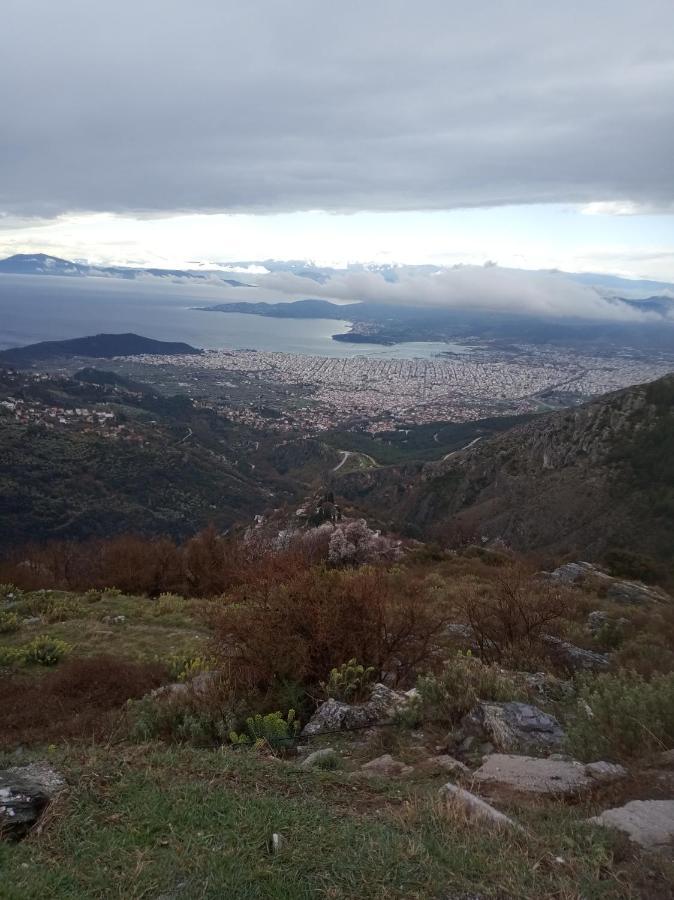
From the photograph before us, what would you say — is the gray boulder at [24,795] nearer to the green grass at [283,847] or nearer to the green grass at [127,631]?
the green grass at [283,847]

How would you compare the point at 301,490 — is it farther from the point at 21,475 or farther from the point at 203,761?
the point at 203,761

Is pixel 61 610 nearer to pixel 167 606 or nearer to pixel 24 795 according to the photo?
pixel 167 606

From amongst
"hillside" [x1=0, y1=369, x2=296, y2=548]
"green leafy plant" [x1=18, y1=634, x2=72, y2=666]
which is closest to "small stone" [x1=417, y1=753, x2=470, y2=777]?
"green leafy plant" [x1=18, y1=634, x2=72, y2=666]

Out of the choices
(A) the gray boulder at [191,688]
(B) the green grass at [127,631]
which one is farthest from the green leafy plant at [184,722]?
(B) the green grass at [127,631]

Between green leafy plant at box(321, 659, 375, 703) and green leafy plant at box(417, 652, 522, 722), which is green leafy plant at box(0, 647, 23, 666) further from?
green leafy plant at box(417, 652, 522, 722)

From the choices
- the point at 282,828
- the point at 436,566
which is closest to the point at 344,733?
the point at 282,828

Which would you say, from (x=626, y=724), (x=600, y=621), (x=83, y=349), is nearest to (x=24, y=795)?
(x=626, y=724)
